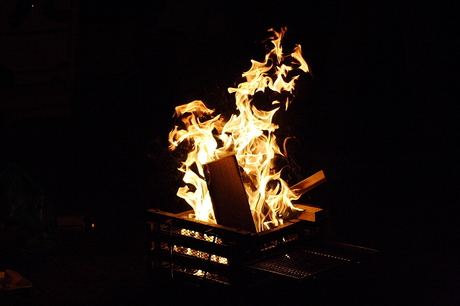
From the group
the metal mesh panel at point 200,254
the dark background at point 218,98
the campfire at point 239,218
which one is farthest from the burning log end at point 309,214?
the dark background at point 218,98

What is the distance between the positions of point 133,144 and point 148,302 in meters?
4.50

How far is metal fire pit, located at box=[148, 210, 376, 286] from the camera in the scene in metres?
3.62

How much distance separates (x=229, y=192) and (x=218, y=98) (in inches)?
173

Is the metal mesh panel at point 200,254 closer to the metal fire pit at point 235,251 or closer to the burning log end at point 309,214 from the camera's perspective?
the metal fire pit at point 235,251

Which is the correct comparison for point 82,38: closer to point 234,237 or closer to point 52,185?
point 52,185

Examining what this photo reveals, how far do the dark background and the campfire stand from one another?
4.58ft

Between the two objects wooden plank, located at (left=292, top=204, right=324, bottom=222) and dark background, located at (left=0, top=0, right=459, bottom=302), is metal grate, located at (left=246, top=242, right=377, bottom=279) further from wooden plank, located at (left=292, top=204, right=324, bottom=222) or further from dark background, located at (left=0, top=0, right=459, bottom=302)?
dark background, located at (left=0, top=0, right=459, bottom=302)

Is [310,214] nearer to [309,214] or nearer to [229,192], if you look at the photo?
[309,214]

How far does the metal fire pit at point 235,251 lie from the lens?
3.62 meters

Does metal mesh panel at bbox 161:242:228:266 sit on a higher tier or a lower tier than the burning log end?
lower

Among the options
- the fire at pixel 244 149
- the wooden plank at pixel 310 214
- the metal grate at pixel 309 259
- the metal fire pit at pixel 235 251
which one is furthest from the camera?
the fire at pixel 244 149

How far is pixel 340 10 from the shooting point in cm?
714

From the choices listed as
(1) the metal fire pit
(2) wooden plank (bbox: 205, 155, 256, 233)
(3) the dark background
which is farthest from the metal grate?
(3) the dark background

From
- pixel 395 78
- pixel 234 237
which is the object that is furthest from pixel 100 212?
pixel 395 78
